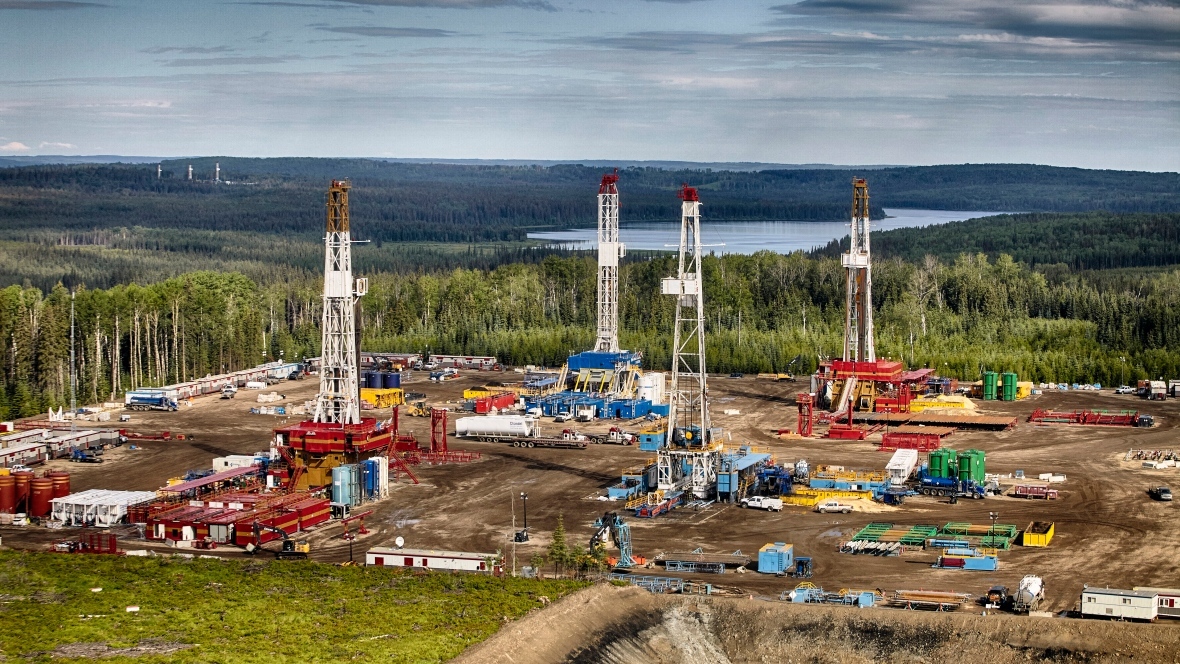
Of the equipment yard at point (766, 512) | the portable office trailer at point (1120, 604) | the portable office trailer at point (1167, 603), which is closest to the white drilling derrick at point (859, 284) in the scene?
the equipment yard at point (766, 512)

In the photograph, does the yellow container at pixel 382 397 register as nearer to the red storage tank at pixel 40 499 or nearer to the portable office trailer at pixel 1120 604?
the red storage tank at pixel 40 499

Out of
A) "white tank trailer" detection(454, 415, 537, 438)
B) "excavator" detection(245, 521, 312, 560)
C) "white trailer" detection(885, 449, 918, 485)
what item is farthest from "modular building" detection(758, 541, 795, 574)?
"white tank trailer" detection(454, 415, 537, 438)

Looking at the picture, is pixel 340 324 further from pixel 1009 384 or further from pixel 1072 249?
pixel 1072 249

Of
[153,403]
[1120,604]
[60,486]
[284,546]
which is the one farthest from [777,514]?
[153,403]

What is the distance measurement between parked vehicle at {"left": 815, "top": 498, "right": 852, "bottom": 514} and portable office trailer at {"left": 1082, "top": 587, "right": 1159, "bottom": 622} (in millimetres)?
16076

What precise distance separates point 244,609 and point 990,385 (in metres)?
58.5

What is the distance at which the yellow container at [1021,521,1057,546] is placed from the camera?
53281 mm

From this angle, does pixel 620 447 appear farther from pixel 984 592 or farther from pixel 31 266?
pixel 31 266

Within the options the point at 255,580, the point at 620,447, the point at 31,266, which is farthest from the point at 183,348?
the point at 31,266

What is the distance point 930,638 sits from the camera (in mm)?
42562

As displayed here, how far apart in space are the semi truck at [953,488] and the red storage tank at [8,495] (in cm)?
3624

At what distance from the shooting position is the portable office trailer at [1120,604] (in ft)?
142

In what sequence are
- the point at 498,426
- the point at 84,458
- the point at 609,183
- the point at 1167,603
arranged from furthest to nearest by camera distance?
the point at 609,183
the point at 498,426
the point at 84,458
the point at 1167,603

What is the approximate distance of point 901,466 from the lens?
64.3 metres
